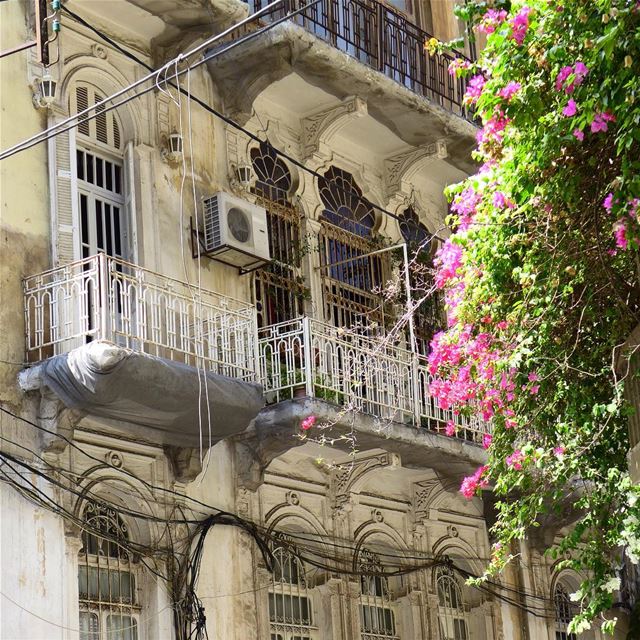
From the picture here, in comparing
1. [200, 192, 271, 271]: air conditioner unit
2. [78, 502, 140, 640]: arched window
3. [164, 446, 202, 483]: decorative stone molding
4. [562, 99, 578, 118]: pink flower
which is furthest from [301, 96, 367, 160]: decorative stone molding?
[562, 99, 578, 118]: pink flower

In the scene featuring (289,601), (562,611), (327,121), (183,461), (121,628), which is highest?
(327,121)

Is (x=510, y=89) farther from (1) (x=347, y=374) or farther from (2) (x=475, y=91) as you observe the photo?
(1) (x=347, y=374)

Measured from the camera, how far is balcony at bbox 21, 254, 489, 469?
37.3ft

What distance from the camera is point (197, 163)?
14.1 meters

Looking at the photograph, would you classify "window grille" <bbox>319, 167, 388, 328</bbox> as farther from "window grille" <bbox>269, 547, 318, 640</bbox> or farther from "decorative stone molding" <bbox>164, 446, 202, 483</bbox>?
"decorative stone molding" <bbox>164, 446, 202, 483</bbox>

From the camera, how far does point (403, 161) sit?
16.8 m

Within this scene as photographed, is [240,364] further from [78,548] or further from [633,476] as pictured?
[633,476]

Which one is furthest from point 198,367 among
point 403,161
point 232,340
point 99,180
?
point 403,161

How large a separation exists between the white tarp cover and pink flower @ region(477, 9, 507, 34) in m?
3.82

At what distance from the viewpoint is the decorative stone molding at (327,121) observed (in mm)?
15305

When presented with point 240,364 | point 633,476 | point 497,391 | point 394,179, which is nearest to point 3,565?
point 240,364

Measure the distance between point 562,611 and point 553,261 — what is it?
30.7 ft

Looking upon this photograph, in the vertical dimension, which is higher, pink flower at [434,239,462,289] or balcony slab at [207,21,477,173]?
balcony slab at [207,21,477,173]

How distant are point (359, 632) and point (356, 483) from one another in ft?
4.98
